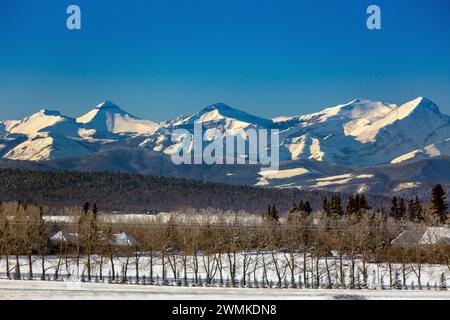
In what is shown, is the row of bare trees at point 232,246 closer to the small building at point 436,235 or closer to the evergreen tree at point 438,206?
the small building at point 436,235

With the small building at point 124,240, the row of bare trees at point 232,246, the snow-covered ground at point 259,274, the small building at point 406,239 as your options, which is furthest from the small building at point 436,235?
the small building at point 124,240

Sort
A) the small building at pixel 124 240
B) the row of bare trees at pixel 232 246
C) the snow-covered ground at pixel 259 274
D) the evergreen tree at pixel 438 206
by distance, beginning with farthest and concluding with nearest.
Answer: the evergreen tree at pixel 438 206, the small building at pixel 124 240, the row of bare trees at pixel 232 246, the snow-covered ground at pixel 259 274

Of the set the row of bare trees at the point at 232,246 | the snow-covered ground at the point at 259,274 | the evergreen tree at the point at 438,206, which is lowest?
the snow-covered ground at the point at 259,274

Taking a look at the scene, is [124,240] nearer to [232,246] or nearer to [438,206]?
[232,246]

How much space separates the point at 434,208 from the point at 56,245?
178 ft

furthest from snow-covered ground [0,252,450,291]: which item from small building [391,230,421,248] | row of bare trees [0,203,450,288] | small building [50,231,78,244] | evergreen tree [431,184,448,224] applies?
evergreen tree [431,184,448,224]

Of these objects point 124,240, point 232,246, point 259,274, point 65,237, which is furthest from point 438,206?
point 65,237

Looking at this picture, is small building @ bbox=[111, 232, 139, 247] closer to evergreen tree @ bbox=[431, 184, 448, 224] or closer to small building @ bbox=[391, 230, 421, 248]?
small building @ bbox=[391, 230, 421, 248]
